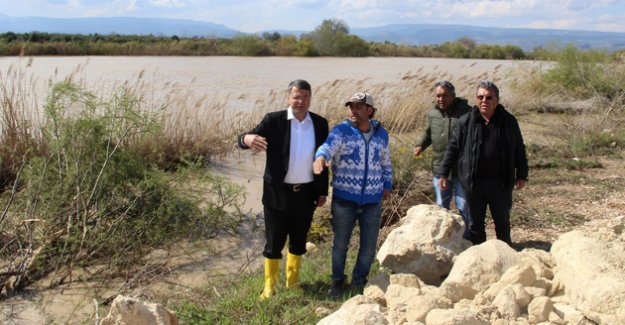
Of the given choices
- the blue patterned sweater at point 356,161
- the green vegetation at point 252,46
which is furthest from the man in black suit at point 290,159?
the green vegetation at point 252,46

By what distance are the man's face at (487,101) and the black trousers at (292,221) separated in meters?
1.30

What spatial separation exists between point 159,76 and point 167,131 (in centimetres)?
997

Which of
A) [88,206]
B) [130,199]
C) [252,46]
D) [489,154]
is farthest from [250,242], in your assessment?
[252,46]

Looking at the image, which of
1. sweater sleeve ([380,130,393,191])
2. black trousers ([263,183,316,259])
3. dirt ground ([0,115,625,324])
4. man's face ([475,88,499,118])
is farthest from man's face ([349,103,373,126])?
dirt ground ([0,115,625,324])

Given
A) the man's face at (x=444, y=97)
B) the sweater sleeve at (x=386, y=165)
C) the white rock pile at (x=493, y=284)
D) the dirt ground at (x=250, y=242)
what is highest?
the man's face at (x=444, y=97)

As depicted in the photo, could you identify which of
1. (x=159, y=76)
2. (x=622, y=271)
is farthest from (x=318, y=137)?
(x=159, y=76)

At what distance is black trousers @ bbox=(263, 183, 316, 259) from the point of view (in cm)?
373

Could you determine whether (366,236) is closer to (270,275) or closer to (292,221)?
(292,221)

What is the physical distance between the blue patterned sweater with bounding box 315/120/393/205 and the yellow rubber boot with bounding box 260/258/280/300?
632 millimetres

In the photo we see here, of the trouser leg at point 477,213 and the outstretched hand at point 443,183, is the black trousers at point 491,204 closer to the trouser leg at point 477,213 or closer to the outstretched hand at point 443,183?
the trouser leg at point 477,213

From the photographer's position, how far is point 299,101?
3.57 metres

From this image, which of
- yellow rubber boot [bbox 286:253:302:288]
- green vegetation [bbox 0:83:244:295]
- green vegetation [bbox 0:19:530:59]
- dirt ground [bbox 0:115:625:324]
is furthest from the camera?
green vegetation [bbox 0:19:530:59]

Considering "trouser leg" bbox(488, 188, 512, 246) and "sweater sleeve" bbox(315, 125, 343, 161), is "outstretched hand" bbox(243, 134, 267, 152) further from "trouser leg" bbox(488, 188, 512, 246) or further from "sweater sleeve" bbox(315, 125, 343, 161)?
"trouser leg" bbox(488, 188, 512, 246)

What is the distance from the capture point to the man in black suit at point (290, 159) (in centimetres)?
360
